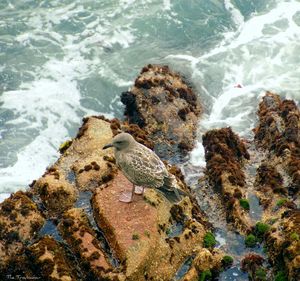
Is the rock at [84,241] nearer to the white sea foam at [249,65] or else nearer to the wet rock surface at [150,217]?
the wet rock surface at [150,217]

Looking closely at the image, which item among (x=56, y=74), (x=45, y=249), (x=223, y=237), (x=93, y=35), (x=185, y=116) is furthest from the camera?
(x=93, y=35)

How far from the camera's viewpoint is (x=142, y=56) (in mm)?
25516

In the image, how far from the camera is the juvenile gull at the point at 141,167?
12.4 meters

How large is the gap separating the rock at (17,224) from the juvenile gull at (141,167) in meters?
2.53

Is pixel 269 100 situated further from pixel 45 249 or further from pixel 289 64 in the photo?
pixel 45 249

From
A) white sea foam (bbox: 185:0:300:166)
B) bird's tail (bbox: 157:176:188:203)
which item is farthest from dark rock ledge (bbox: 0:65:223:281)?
white sea foam (bbox: 185:0:300:166)

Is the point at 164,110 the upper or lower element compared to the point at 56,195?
lower

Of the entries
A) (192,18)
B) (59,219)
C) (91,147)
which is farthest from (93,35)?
(59,219)

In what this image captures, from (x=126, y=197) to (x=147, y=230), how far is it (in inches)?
44.8

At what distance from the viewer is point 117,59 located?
1006 inches

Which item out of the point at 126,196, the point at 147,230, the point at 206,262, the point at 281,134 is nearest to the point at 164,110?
the point at 281,134

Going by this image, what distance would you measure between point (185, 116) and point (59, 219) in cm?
741

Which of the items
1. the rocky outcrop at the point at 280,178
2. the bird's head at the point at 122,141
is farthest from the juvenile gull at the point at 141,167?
the rocky outcrop at the point at 280,178

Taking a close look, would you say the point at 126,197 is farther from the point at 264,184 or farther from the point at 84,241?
the point at 264,184
